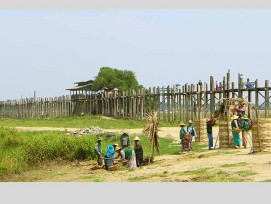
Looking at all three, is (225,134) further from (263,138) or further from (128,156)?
(128,156)

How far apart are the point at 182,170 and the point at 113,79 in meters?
45.4

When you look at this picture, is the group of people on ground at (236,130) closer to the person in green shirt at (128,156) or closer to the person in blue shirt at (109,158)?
the person in green shirt at (128,156)

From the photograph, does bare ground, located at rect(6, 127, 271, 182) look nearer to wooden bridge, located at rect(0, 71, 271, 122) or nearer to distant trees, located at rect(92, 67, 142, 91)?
wooden bridge, located at rect(0, 71, 271, 122)

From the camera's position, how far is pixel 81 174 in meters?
19.9

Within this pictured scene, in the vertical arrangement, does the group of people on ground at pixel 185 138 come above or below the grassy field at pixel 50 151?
above

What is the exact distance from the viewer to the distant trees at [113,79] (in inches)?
2436

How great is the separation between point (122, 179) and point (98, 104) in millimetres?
39203

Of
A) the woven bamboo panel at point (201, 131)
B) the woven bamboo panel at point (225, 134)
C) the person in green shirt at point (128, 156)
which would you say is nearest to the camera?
the person in green shirt at point (128, 156)

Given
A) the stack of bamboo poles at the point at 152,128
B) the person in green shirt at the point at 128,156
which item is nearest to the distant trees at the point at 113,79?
the stack of bamboo poles at the point at 152,128

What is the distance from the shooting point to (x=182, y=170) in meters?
17.6

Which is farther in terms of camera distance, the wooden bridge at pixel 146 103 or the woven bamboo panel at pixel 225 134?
the wooden bridge at pixel 146 103

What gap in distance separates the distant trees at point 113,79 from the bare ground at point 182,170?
38666 mm

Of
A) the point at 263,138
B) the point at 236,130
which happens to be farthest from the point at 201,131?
the point at 263,138

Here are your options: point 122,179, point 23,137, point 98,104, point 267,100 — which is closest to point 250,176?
point 122,179
